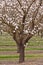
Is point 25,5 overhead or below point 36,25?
overhead

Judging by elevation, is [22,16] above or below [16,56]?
above

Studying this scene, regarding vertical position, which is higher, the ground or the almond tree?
the almond tree

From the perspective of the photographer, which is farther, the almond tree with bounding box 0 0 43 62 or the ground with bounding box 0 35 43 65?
the ground with bounding box 0 35 43 65

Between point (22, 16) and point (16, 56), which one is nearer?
point (22, 16)

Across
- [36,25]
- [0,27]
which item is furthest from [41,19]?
[0,27]

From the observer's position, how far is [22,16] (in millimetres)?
17312

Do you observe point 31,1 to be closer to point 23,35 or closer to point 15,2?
point 15,2

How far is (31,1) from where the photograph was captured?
54.4 feet

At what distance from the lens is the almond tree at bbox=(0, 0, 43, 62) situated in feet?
53.6

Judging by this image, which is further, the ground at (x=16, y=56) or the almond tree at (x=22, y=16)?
the ground at (x=16, y=56)

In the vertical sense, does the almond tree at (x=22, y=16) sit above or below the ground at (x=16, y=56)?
above

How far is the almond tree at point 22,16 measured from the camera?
16.3 meters

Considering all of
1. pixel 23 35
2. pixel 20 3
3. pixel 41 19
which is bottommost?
pixel 23 35

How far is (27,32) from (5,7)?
2.16 meters
